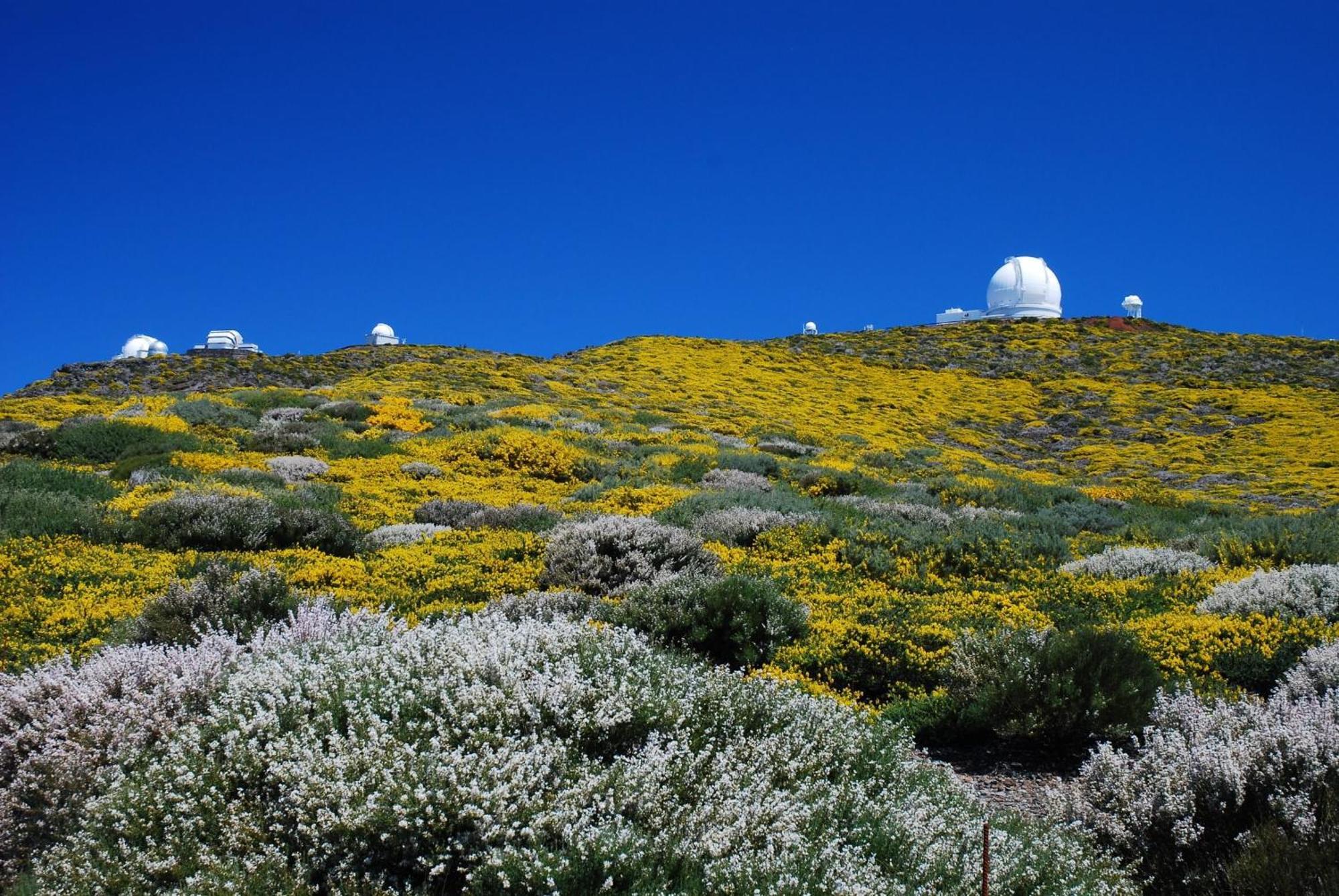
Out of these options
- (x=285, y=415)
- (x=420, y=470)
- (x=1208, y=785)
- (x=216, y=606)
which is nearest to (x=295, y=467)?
(x=420, y=470)

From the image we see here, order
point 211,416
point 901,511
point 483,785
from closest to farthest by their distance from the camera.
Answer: point 483,785
point 901,511
point 211,416

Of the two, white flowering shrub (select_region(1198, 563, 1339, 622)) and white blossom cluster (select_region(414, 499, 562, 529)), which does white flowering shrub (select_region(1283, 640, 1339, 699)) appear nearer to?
white flowering shrub (select_region(1198, 563, 1339, 622))

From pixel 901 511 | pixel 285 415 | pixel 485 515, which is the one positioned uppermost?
pixel 285 415

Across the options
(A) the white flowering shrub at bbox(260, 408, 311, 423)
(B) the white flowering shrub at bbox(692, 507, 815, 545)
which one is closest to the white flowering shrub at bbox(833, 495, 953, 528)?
(B) the white flowering shrub at bbox(692, 507, 815, 545)

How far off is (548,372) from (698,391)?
6.60 metres

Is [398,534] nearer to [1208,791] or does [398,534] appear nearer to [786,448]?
[1208,791]

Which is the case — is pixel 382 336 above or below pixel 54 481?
above

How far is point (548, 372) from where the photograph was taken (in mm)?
36844

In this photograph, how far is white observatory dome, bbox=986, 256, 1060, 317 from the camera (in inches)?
2530

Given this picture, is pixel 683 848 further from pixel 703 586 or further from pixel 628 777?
pixel 703 586

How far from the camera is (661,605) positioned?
7.29 metres

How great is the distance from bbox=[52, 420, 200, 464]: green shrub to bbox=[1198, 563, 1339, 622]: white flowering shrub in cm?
1479

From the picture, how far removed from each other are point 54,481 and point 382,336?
4737 cm

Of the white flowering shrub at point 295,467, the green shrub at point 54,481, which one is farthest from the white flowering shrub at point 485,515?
the green shrub at point 54,481
